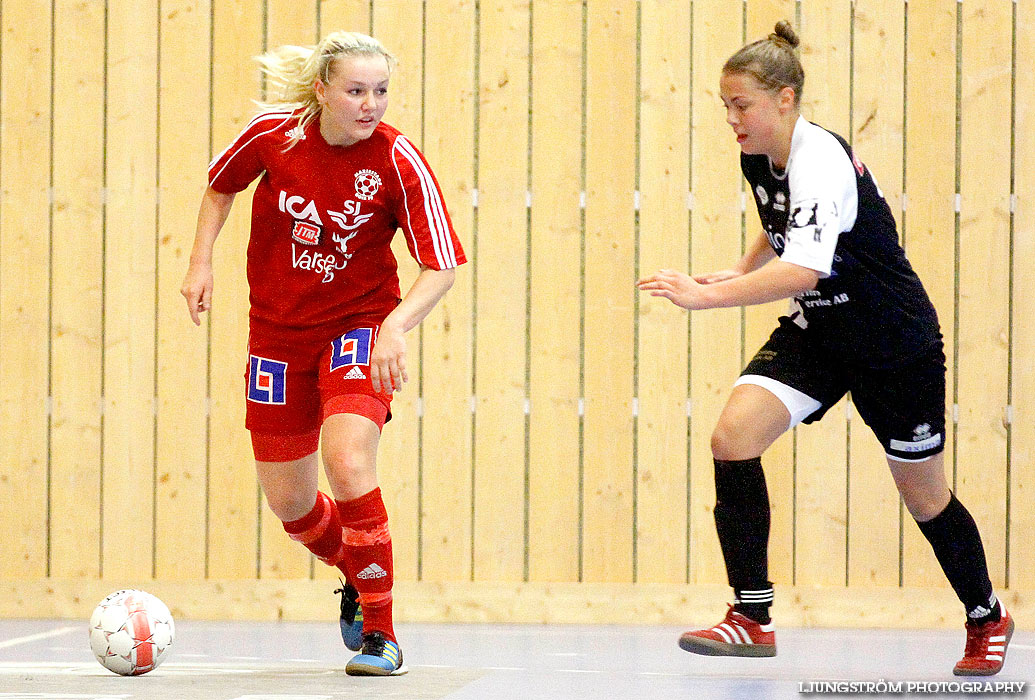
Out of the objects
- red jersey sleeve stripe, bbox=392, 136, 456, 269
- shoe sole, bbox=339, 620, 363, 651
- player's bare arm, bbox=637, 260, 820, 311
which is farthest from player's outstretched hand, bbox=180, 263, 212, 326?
player's bare arm, bbox=637, 260, 820, 311

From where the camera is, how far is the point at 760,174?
3932mm

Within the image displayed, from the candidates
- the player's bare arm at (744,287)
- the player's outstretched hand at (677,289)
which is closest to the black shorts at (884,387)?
the player's bare arm at (744,287)

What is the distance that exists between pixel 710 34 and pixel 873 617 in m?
2.81

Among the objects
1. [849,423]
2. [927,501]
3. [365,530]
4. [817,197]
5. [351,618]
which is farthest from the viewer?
[849,423]

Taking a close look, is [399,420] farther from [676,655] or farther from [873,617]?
[873,617]

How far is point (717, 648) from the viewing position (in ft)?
12.2

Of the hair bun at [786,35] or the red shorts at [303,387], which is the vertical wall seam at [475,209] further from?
the hair bun at [786,35]

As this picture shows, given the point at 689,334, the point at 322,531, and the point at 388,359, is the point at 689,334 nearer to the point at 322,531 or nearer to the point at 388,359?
the point at 322,531

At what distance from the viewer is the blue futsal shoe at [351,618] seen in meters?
4.29

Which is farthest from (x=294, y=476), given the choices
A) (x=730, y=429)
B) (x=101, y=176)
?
(x=101, y=176)

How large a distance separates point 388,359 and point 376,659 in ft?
2.98

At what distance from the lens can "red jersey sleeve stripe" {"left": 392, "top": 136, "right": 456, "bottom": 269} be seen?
3.94m

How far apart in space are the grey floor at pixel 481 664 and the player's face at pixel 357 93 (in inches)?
→ 66.6

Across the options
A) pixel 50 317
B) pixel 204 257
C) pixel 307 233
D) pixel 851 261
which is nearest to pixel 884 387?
pixel 851 261
